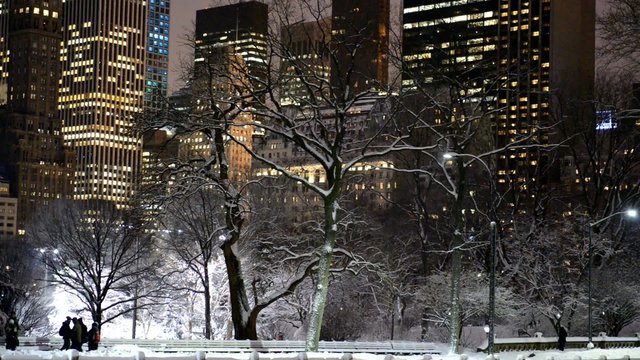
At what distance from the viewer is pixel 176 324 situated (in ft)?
222

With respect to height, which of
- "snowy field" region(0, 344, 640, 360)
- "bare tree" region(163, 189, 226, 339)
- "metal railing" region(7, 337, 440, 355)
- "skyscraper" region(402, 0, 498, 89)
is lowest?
"metal railing" region(7, 337, 440, 355)

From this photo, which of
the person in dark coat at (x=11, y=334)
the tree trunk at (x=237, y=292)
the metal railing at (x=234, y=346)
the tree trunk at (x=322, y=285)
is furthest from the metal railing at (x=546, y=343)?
the person in dark coat at (x=11, y=334)

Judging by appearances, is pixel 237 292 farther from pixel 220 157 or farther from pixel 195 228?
pixel 195 228

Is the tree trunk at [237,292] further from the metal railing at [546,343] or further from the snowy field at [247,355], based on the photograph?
the metal railing at [546,343]

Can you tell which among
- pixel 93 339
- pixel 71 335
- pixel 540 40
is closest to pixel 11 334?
pixel 71 335

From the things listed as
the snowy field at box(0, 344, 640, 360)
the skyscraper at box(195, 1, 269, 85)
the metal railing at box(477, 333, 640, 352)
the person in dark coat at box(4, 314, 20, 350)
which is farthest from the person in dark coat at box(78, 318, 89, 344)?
the metal railing at box(477, 333, 640, 352)

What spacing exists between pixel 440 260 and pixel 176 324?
18.8m

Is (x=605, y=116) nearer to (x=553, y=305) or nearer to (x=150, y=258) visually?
(x=553, y=305)

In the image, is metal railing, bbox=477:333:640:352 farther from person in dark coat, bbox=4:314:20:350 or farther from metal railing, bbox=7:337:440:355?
person in dark coat, bbox=4:314:20:350

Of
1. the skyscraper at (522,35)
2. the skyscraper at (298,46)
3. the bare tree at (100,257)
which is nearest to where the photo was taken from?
the skyscraper at (298,46)

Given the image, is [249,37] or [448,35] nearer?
[249,37]

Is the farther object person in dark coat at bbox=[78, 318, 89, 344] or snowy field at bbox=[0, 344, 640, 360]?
person in dark coat at bbox=[78, 318, 89, 344]

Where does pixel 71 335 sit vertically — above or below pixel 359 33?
below

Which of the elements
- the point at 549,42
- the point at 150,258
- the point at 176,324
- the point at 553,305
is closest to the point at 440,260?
the point at 553,305
